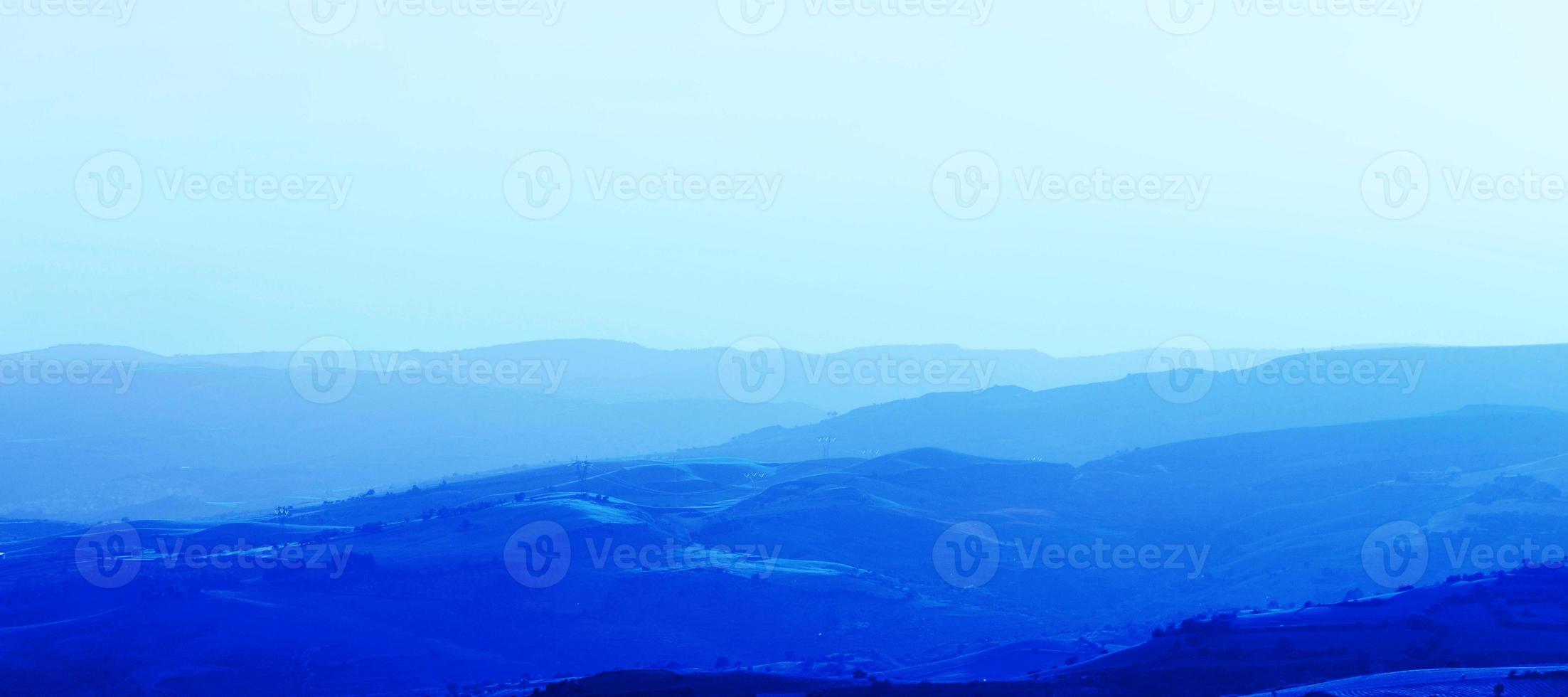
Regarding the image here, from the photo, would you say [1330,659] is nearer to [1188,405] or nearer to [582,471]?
[582,471]

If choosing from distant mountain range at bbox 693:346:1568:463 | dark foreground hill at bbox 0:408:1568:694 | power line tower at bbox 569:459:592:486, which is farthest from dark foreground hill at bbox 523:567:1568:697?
distant mountain range at bbox 693:346:1568:463

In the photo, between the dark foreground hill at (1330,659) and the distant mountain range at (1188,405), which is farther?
the distant mountain range at (1188,405)

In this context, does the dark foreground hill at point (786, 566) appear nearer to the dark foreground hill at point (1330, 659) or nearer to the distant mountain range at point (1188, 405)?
the dark foreground hill at point (1330, 659)

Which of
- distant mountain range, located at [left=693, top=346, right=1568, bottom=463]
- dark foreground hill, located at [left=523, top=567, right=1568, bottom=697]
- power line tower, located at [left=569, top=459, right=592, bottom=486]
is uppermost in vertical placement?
distant mountain range, located at [left=693, top=346, right=1568, bottom=463]

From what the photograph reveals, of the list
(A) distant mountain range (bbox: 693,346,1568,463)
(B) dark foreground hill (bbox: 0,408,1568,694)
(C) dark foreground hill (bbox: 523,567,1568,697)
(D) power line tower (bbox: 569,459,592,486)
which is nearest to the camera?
(C) dark foreground hill (bbox: 523,567,1568,697)

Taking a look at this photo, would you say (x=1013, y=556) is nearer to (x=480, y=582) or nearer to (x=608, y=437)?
(x=480, y=582)

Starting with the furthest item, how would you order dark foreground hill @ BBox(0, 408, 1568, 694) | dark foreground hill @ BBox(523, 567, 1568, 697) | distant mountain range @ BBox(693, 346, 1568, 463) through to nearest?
distant mountain range @ BBox(693, 346, 1568, 463) → dark foreground hill @ BBox(0, 408, 1568, 694) → dark foreground hill @ BBox(523, 567, 1568, 697)

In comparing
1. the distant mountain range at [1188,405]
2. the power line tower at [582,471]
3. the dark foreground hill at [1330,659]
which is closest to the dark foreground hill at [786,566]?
the power line tower at [582,471]

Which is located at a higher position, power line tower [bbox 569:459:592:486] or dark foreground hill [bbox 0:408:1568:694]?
power line tower [bbox 569:459:592:486]

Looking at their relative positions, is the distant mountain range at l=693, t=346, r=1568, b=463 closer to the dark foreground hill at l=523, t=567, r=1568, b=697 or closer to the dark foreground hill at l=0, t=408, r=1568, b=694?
the dark foreground hill at l=0, t=408, r=1568, b=694

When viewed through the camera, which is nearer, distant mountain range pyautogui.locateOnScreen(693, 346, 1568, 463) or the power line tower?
the power line tower

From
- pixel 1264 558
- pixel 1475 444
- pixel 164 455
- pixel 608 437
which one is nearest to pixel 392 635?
pixel 1264 558
